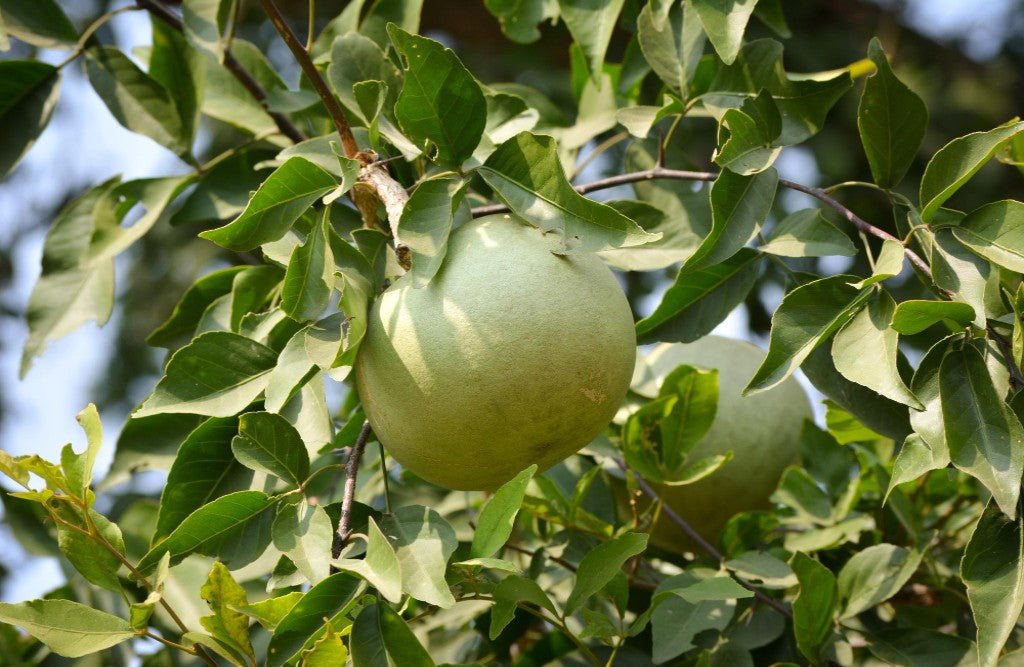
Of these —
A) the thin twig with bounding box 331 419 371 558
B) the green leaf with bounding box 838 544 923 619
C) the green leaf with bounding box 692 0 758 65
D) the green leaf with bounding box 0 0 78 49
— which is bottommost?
the green leaf with bounding box 838 544 923 619

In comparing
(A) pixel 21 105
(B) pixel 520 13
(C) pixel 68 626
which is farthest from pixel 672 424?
(A) pixel 21 105

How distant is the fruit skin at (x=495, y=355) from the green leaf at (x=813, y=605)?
34 cm

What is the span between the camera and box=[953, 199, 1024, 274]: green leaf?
3.47 feet

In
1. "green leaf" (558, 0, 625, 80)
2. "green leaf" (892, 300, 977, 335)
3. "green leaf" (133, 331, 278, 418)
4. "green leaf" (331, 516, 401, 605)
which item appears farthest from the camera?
"green leaf" (558, 0, 625, 80)

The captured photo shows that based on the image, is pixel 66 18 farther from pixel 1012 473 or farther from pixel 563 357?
pixel 1012 473

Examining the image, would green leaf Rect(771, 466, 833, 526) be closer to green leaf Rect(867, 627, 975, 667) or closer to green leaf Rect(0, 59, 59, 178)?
green leaf Rect(867, 627, 975, 667)

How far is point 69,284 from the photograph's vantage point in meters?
1.56

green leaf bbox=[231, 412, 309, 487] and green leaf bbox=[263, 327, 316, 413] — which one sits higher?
green leaf bbox=[263, 327, 316, 413]

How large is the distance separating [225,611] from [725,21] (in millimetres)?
822

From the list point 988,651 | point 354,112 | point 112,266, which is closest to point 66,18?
point 112,266

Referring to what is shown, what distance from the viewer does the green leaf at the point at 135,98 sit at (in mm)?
1525

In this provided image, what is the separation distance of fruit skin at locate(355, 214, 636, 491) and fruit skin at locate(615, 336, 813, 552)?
0.53m

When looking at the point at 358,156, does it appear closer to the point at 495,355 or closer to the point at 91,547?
the point at 495,355

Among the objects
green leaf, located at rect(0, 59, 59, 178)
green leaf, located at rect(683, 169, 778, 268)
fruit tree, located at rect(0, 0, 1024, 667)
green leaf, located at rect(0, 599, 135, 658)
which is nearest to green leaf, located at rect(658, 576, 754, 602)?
fruit tree, located at rect(0, 0, 1024, 667)
